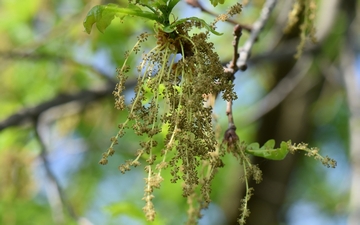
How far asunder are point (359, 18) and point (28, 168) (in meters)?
2.59

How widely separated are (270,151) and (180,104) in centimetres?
24

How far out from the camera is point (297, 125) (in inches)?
169

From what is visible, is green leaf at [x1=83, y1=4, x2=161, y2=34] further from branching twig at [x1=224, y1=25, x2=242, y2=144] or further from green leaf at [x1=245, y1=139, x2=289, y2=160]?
green leaf at [x1=245, y1=139, x2=289, y2=160]

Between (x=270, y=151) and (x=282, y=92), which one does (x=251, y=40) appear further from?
(x=282, y=92)

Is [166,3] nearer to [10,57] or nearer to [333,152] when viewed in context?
[10,57]

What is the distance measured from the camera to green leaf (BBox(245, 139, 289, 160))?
107cm

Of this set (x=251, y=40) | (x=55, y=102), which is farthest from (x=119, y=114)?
(x=251, y=40)

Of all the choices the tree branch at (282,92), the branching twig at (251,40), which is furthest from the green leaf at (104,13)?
the tree branch at (282,92)

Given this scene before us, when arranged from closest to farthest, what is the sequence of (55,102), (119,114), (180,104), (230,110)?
(180,104) < (230,110) < (55,102) < (119,114)

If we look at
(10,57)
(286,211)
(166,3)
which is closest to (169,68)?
(166,3)

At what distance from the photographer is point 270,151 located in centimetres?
109

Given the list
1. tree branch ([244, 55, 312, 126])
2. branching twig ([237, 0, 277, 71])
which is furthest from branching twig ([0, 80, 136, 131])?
branching twig ([237, 0, 277, 71])

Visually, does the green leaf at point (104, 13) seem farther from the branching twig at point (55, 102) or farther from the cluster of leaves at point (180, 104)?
the branching twig at point (55, 102)

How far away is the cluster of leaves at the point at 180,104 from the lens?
3.24 feet
